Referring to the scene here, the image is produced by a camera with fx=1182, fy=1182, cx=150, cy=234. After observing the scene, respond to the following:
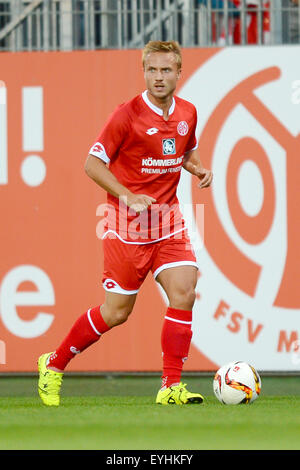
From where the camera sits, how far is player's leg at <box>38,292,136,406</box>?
668cm

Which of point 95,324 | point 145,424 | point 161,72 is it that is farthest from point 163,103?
point 145,424

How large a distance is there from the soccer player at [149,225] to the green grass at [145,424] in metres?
0.32

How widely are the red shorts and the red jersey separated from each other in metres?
0.05

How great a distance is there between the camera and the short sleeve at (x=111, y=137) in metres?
6.58

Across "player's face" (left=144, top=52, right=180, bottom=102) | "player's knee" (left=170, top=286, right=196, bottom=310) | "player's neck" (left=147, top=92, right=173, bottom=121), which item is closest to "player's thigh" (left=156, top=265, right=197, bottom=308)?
"player's knee" (left=170, top=286, right=196, bottom=310)

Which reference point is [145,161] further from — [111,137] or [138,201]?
[138,201]

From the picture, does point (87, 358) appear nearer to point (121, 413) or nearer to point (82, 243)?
point (82, 243)

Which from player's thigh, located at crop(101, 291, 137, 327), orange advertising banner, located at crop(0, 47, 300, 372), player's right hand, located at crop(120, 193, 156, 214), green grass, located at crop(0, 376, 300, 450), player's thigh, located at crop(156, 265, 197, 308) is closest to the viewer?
green grass, located at crop(0, 376, 300, 450)

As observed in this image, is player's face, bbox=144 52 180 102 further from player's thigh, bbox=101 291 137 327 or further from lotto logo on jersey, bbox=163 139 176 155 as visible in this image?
player's thigh, bbox=101 291 137 327

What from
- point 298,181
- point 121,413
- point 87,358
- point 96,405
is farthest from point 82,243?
point 121,413
